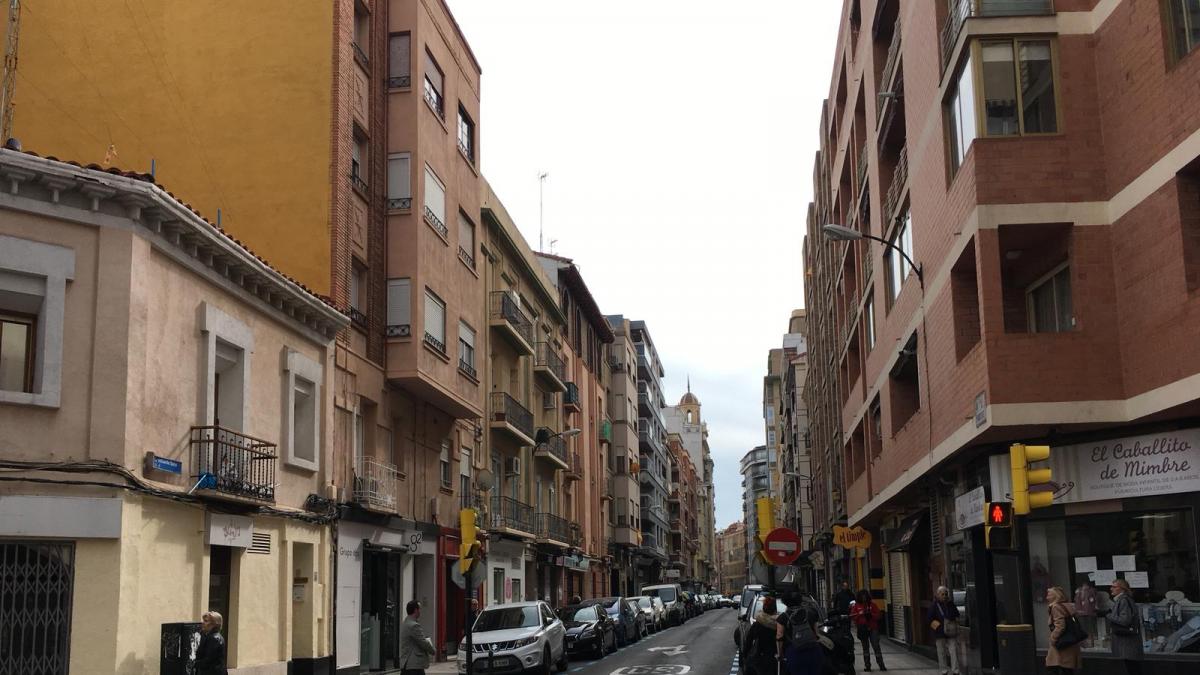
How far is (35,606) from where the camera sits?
14.2 meters

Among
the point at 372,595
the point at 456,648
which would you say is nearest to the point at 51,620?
the point at 372,595

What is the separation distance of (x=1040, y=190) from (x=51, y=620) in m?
14.7

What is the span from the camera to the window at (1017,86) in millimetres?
17578

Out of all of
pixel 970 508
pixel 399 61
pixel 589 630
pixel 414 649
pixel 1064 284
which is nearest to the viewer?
pixel 414 649

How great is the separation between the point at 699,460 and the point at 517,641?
14979 centimetres

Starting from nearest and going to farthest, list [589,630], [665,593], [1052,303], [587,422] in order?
[1052,303], [589,630], [665,593], [587,422]

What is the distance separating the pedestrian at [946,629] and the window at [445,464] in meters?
13.9

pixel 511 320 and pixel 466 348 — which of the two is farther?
pixel 511 320

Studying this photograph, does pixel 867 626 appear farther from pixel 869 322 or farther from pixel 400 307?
pixel 400 307

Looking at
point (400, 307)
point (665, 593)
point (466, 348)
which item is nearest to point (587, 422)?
point (665, 593)

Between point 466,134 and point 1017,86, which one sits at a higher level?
point 466,134

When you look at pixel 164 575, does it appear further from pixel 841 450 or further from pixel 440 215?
pixel 841 450

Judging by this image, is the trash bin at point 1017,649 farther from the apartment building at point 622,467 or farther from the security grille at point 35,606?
the apartment building at point 622,467

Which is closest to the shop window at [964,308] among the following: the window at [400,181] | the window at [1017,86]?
the window at [1017,86]
